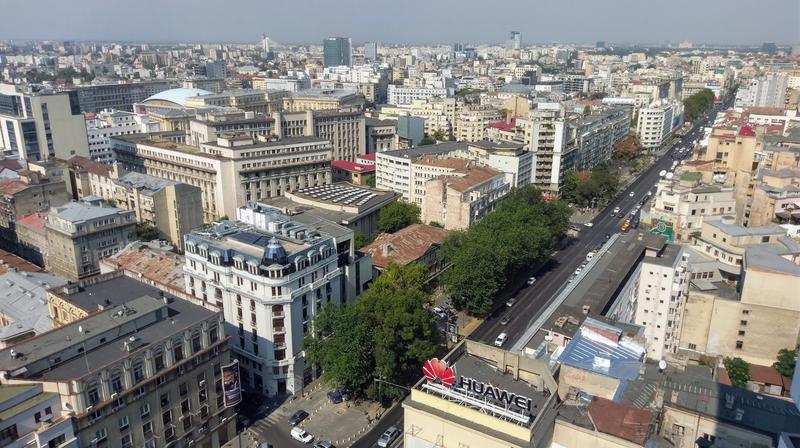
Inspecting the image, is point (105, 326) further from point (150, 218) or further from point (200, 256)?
point (150, 218)

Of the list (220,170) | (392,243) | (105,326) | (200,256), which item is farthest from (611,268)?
(220,170)

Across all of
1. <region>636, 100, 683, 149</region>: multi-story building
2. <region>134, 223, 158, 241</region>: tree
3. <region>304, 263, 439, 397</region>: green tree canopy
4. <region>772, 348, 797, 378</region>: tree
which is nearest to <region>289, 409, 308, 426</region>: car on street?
<region>304, 263, 439, 397</region>: green tree canopy

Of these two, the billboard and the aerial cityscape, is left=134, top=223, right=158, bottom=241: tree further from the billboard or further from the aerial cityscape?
the billboard

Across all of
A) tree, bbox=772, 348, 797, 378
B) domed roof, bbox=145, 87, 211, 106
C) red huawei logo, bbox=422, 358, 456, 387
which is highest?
domed roof, bbox=145, 87, 211, 106

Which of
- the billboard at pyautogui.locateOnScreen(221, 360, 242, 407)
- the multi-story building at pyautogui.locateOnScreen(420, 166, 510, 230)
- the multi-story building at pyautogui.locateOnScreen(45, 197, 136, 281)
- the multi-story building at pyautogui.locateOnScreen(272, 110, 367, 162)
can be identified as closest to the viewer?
the billboard at pyautogui.locateOnScreen(221, 360, 242, 407)

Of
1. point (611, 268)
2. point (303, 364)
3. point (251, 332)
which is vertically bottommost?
point (303, 364)
